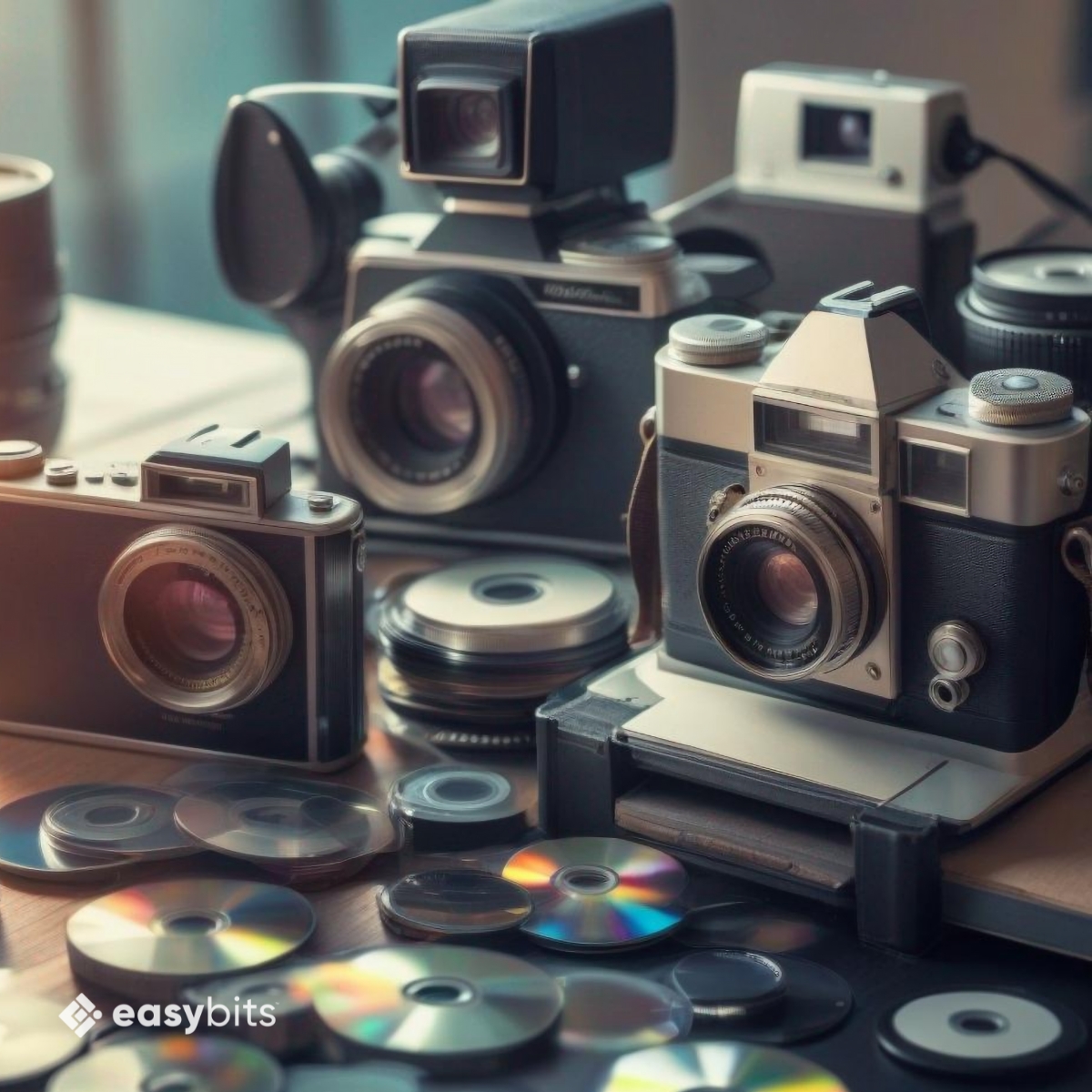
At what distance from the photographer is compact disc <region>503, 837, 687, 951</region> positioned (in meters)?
0.99

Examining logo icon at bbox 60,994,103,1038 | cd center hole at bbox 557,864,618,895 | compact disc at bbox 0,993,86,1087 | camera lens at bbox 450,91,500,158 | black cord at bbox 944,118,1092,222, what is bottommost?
logo icon at bbox 60,994,103,1038

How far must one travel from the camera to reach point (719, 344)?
1.06m

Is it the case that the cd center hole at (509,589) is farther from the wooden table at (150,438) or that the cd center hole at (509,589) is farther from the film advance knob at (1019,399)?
the film advance knob at (1019,399)

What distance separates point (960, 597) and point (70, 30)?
6.79 feet

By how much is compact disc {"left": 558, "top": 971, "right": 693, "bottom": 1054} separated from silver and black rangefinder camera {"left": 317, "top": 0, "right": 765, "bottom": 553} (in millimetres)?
481

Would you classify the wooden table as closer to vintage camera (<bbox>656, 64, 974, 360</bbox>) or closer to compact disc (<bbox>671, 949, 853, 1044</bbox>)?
compact disc (<bbox>671, 949, 853, 1044</bbox>)

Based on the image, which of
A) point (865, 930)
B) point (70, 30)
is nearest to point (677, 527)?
point (865, 930)

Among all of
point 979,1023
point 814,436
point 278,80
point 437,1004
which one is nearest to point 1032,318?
point 814,436

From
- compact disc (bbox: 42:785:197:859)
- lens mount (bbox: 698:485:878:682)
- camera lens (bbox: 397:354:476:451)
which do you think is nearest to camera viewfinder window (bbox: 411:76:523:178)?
camera lens (bbox: 397:354:476:451)

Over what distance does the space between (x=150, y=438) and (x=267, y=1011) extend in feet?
2.64

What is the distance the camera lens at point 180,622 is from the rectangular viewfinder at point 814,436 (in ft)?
1.01

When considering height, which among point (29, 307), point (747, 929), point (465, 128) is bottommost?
point (747, 929)

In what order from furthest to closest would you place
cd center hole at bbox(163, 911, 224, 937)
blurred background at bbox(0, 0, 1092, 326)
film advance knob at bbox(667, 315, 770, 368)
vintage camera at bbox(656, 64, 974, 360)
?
blurred background at bbox(0, 0, 1092, 326) → vintage camera at bbox(656, 64, 974, 360) → film advance knob at bbox(667, 315, 770, 368) → cd center hole at bbox(163, 911, 224, 937)

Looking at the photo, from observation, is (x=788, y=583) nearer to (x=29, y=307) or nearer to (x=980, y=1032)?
(x=980, y=1032)
